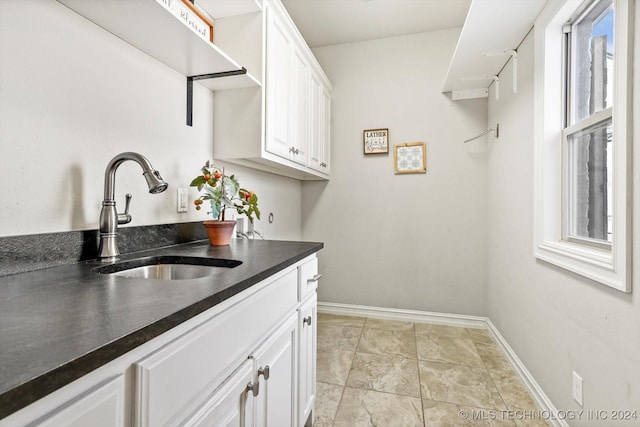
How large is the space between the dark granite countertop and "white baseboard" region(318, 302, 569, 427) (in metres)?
1.77

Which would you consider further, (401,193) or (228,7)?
(401,193)

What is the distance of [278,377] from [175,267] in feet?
1.79

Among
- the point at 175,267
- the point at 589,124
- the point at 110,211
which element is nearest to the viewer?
the point at 110,211

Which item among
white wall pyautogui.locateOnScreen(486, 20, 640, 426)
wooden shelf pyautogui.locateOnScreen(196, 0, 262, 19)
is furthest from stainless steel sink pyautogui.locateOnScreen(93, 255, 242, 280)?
white wall pyautogui.locateOnScreen(486, 20, 640, 426)

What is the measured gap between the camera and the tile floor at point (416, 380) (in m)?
1.56

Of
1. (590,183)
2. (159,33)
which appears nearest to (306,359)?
(159,33)

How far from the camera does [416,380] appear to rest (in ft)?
6.14

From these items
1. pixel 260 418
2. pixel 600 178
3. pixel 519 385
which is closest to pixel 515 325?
pixel 519 385

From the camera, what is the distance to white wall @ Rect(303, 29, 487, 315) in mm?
2740

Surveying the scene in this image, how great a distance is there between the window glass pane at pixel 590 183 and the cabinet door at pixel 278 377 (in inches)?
53.8

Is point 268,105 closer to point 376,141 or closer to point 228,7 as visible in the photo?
point 228,7

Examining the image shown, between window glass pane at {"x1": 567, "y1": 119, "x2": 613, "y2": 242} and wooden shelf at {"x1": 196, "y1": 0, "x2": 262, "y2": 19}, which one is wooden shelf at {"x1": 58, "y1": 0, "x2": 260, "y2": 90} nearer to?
wooden shelf at {"x1": 196, "y1": 0, "x2": 262, "y2": 19}

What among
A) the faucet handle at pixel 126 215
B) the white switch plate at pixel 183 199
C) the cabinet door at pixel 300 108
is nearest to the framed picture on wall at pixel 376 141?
the cabinet door at pixel 300 108

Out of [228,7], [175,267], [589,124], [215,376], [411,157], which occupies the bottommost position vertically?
[215,376]
